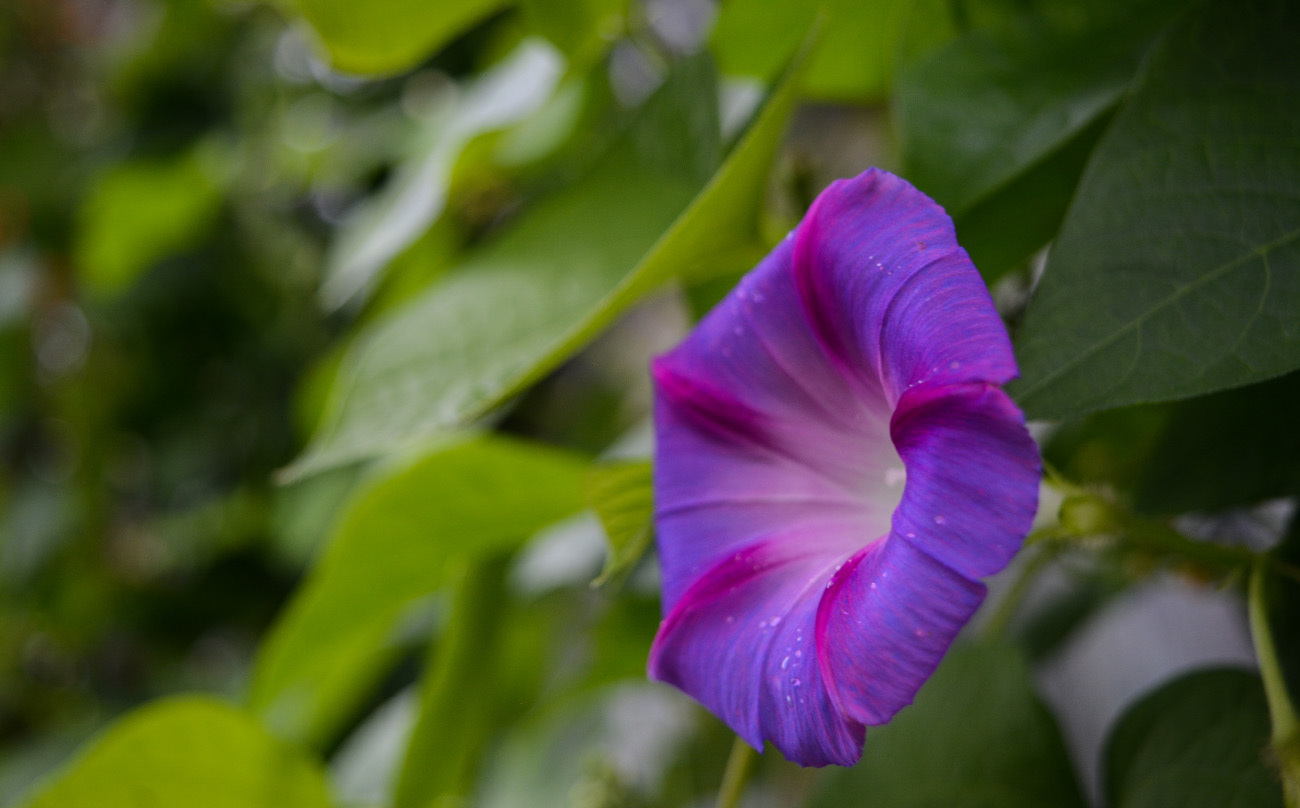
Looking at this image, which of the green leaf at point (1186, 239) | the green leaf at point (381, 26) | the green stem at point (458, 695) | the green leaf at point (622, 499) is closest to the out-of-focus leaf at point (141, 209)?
the green leaf at point (381, 26)

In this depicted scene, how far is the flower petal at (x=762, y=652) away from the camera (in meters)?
0.22

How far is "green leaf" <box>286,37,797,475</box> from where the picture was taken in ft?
1.02

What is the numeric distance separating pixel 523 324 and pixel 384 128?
2.58 ft

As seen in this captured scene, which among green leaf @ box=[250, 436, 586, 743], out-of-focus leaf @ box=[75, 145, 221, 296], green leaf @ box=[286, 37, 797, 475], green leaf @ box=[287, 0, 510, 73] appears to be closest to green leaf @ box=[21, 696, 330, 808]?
green leaf @ box=[250, 436, 586, 743]

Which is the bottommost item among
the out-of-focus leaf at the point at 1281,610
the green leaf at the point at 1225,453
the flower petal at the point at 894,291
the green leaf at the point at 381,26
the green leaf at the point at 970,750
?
the green leaf at the point at 970,750

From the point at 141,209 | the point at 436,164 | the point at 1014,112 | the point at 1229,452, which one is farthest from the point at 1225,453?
the point at 141,209

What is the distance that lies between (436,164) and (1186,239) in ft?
1.61

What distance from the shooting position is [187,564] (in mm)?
1460

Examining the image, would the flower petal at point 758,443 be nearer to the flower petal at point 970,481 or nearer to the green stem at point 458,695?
the flower petal at point 970,481

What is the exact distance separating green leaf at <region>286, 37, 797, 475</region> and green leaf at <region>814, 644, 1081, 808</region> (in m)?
0.20

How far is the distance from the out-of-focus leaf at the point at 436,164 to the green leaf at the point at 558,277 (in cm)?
13

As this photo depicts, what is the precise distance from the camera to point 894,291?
21cm

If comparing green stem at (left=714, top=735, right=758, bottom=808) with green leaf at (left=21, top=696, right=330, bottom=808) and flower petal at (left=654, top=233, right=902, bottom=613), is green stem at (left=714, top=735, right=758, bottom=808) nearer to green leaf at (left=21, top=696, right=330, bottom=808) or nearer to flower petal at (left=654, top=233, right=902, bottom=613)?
flower petal at (left=654, top=233, right=902, bottom=613)

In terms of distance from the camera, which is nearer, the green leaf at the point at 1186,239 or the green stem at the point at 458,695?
the green leaf at the point at 1186,239
